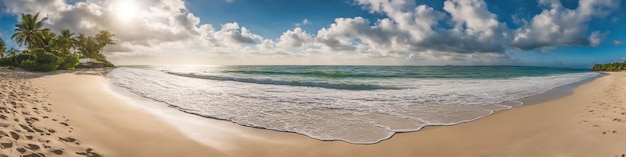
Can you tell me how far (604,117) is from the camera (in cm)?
771

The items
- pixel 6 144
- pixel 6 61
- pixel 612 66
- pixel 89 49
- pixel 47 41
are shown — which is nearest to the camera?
pixel 6 144

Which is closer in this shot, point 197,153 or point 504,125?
point 197,153

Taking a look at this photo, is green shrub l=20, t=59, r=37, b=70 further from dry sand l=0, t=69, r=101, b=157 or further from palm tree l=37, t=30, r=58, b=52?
dry sand l=0, t=69, r=101, b=157

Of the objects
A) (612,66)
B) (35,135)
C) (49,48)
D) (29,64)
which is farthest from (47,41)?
(612,66)

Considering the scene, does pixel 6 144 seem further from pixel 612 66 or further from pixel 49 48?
pixel 612 66

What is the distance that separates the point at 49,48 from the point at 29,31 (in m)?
5.11

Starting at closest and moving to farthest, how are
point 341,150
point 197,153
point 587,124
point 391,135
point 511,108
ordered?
point 197,153
point 341,150
point 391,135
point 587,124
point 511,108

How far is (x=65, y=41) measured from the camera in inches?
2016

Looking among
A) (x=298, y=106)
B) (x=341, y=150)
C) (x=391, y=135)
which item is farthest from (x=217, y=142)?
(x=298, y=106)

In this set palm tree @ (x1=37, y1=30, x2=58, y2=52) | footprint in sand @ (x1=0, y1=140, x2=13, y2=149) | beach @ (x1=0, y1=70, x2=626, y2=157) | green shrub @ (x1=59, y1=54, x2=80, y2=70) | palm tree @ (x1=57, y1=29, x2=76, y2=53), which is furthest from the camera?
palm tree @ (x1=57, y1=29, x2=76, y2=53)

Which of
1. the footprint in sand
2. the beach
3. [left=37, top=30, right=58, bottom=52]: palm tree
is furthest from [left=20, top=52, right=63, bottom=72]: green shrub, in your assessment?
the footprint in sand

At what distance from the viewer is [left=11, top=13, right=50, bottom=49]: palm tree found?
1535 inches

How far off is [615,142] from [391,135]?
161 inches

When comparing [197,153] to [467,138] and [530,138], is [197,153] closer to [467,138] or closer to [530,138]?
[467,138]
